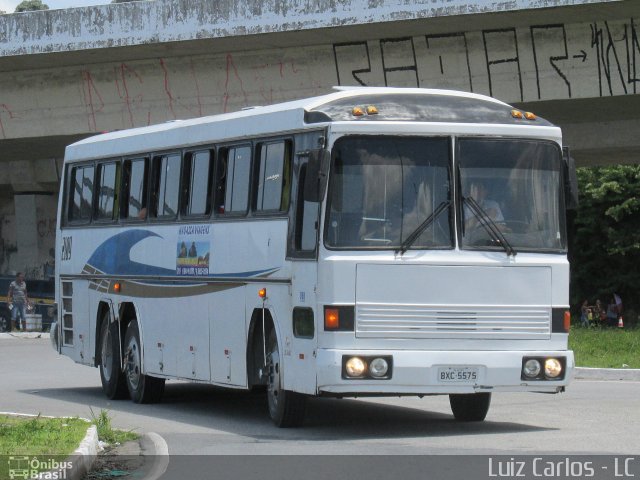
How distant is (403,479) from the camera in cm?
1041

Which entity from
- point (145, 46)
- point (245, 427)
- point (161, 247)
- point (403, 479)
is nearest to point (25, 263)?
point (145, 46)

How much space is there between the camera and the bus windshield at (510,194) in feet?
44.8

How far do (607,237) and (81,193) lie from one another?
121 ft

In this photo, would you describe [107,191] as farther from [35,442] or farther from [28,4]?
[28,4]

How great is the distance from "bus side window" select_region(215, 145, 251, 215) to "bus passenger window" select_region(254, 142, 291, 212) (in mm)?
327

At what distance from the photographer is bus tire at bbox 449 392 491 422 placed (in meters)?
14.9

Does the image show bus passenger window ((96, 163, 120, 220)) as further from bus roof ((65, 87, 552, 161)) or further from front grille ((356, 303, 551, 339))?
front grille ((356, 303, 551, 339))

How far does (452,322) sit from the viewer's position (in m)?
13.5

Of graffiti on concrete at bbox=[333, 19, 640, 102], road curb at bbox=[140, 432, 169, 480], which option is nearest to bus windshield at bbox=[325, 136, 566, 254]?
road curb at bbox=[140, 432, 169, 480]

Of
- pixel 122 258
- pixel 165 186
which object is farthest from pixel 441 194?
pixel 122 258

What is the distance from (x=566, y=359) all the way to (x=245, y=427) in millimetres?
3229

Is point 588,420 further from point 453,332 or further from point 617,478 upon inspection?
point 617,478

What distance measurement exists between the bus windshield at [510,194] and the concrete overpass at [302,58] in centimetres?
1133

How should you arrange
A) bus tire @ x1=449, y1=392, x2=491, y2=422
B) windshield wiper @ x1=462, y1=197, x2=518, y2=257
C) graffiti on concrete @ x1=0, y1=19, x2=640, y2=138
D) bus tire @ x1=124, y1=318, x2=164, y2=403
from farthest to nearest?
graffiti on concrete @ x1=0, y1=19, x2=640, y2=138
bus tire @ x1=124, y1=318, x2=164, y2=403
bus tire @ x1=449, y1=392, x2=491, y2=422
windshield wiper @ x1=462, y1=197, x2=518, y2=257
